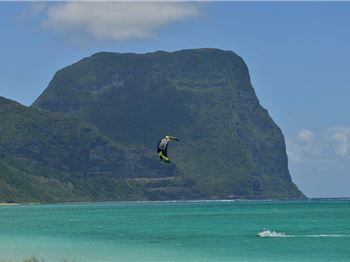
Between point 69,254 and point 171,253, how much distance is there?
10964 millimetres

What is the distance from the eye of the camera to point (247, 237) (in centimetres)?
11888

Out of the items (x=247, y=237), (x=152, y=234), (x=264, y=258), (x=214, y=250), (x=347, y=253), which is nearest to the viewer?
(x=264, y=258)

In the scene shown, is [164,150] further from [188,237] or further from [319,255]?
[188,237]

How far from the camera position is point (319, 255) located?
284 ft

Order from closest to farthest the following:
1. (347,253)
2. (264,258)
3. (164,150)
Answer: (164,150)
(264,258)
(347,253)

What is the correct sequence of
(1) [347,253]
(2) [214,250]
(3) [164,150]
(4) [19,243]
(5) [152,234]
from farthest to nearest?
1. (5) [152,234]
2. (4) [19,243]
3. (2) [214,250]
4. (1) [347,253]
5. (3) [164,150]

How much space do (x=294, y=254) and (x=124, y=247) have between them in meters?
22.1

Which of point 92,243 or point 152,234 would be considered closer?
point 92,243

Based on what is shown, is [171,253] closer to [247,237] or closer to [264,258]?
[264,258]

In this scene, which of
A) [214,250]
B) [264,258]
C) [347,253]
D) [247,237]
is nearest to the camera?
[264,258]

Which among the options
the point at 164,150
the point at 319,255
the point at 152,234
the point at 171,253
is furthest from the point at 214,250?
the point at 164,150

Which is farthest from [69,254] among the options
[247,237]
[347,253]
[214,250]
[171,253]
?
[247,237]

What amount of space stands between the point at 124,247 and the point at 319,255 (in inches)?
991

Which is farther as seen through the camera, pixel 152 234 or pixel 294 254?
pixel 152 234
